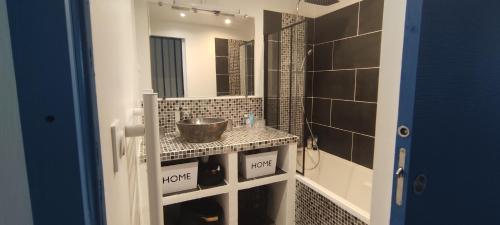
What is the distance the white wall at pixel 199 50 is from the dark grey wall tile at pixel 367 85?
3.96ft

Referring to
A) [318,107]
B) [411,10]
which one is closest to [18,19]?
[411,10]

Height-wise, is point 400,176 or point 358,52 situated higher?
point 358,52

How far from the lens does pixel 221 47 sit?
6.98 ft

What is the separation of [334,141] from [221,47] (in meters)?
Answer: 1.51

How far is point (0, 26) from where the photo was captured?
0.90 ft

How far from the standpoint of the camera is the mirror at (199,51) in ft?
6.29

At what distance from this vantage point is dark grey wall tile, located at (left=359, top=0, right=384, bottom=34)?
1932mm

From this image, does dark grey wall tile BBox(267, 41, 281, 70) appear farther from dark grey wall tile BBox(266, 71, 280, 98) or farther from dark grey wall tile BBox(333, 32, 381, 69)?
dark grey wall tile BBox(333, 32, 381, 69)

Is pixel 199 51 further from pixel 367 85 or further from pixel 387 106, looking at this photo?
pixel 387 106

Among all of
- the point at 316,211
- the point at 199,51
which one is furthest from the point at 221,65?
the point at 316,211

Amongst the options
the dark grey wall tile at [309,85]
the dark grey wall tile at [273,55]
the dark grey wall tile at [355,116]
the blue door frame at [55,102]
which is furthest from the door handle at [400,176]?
the dark grey wall tile at [309,85]

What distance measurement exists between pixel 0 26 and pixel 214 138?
145 centimetres

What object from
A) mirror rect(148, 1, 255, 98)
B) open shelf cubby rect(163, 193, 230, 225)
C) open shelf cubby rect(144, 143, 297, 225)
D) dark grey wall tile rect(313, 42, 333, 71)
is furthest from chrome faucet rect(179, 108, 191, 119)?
dark grey wall tile rect(313, 42, 333, 71)

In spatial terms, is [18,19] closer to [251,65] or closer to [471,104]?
[471,104]
